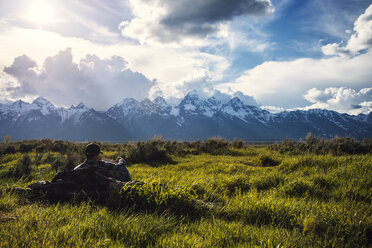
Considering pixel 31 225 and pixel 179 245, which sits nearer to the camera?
pixel 179 245

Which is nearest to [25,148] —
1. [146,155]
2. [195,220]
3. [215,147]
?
[146,155]

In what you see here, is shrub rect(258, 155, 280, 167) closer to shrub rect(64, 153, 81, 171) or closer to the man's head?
the man's head

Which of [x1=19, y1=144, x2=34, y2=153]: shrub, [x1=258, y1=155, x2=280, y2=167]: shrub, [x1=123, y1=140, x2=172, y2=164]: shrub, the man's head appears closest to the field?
the man's head

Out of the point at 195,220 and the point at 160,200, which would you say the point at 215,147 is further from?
the point at 195,220

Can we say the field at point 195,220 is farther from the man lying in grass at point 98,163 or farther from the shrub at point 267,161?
the shrub at point 267,161

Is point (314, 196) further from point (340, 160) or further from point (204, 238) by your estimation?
point (340, 160)

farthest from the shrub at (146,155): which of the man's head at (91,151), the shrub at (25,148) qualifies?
the shrub at (25,148)

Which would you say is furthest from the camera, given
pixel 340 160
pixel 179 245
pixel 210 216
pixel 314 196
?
pixel 340 160

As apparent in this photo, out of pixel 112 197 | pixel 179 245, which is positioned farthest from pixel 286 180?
pixel 112 197

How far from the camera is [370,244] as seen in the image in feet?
11.5

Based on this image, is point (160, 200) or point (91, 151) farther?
point (91, 151)

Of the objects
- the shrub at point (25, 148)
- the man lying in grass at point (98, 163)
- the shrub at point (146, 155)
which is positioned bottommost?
the shrub at point (25, 148)

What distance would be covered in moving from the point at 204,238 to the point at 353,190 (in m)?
4.76

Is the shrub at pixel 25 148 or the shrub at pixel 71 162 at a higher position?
the shrub at pixel 71 162
